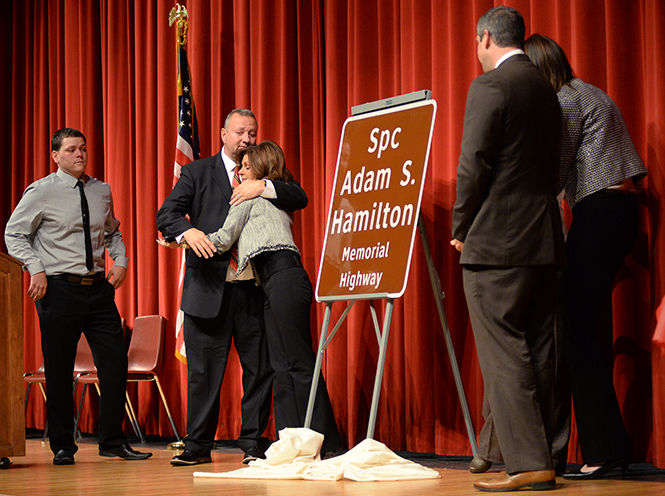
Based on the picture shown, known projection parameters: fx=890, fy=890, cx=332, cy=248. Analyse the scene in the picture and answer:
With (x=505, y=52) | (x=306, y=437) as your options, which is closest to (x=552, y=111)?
Result: (x=505, y=52)

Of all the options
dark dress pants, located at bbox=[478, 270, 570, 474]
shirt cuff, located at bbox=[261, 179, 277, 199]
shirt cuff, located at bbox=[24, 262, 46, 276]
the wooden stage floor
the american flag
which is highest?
the american flag

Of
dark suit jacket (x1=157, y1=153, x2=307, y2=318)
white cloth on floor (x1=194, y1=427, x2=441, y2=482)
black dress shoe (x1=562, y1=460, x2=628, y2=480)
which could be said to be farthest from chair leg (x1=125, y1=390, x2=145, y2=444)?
black dress shoe (x1=562, y1=460, x2=628, y2=480)

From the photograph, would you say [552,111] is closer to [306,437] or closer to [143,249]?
[306,437]

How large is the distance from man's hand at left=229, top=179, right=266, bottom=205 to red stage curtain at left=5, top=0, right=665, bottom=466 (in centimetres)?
98

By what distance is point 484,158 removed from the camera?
3.00 metres

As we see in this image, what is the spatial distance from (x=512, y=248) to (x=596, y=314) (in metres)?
0.66

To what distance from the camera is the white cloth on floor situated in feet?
11.6

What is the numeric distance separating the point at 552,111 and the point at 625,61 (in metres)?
1.06

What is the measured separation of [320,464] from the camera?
145 inches

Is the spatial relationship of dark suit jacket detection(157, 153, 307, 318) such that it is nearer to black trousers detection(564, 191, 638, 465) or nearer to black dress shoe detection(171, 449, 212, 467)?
black dress shoe detection(171, 449, 212, 467)

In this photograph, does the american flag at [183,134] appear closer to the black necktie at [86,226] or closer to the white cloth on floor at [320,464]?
the black necktie at [86,226]

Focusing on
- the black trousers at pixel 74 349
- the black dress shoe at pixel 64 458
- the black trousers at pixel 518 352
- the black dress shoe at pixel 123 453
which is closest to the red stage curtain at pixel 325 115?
the black trousers at pixel 518 352

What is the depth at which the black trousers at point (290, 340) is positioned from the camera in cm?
418

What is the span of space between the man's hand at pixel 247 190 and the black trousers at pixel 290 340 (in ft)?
0.95
